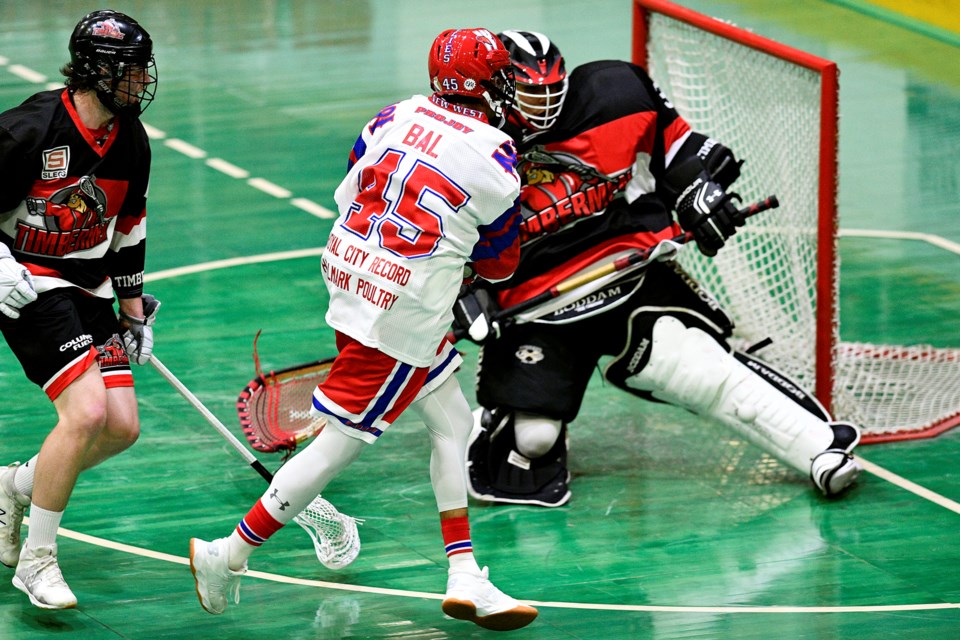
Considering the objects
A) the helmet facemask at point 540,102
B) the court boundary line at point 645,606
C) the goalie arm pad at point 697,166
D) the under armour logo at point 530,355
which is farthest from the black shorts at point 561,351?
the court boundary line at point 645,606

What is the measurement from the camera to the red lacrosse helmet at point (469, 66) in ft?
14.5

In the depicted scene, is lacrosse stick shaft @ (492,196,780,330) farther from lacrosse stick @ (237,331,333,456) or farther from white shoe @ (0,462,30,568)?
white shoe @ (0,462,30,568)

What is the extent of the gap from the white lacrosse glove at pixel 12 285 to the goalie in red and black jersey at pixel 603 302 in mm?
1625

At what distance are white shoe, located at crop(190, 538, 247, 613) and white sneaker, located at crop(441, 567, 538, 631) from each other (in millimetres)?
601

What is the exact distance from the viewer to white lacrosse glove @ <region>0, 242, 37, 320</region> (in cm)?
447

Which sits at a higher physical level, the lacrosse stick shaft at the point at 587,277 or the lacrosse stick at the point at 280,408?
the lacrosse stick shaft at the point at 587,277

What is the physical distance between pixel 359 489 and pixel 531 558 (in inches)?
32.3

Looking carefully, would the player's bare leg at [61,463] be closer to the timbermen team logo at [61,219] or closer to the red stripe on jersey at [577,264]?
the timbermen team logo at [61,219]

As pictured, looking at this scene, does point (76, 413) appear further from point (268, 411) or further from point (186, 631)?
point (268, 411)

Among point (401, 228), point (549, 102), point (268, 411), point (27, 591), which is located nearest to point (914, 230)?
point (549, 102)

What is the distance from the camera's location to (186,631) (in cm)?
466

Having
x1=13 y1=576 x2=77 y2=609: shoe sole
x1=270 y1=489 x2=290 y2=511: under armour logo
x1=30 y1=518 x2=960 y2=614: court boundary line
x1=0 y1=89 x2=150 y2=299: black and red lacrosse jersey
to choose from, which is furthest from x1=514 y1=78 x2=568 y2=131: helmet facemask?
x1=13 y1=576 x2=77 y2=609: shoe sole

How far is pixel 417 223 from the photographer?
4.39 metres

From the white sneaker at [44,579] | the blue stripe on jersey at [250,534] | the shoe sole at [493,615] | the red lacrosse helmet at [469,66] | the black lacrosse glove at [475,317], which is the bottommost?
the white sneaker at [44,579]
